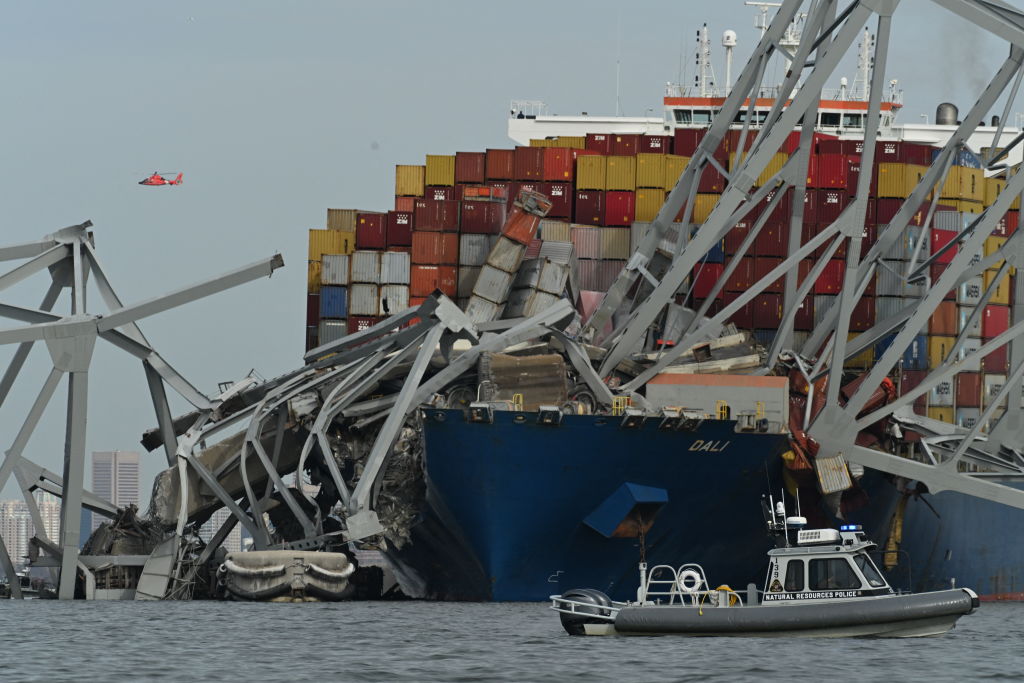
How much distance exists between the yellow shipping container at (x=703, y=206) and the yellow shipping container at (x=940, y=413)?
9.65 meters

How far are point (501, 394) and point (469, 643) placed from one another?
47.4ft

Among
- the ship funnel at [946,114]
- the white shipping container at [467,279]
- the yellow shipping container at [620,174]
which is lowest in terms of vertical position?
the white shipping container at [467,279]

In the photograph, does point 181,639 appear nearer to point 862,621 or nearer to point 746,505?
point 862,621

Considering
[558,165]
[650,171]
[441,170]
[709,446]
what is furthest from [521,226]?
[709,446]

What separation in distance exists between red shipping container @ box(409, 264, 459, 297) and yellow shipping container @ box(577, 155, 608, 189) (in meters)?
6.08

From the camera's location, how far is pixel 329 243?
216 feet

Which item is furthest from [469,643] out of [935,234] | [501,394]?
[935,234]

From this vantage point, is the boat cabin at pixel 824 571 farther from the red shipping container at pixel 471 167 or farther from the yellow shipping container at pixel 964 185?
the yellow shipping container at pixel 964 185

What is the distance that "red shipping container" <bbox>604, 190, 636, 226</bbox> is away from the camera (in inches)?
2459

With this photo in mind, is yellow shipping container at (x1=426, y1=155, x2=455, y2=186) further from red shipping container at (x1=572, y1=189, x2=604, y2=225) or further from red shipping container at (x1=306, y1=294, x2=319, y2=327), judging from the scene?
red shipping container at (x1=306, y1=294, x2=319, y2=327)

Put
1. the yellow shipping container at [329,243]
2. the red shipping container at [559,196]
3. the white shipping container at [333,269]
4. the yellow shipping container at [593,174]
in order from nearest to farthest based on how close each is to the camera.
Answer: the white shipping container at [333,269], the yellow shipping container at [593,174], the red shipping container at [559,196], the yellow shipping container at [329,243]

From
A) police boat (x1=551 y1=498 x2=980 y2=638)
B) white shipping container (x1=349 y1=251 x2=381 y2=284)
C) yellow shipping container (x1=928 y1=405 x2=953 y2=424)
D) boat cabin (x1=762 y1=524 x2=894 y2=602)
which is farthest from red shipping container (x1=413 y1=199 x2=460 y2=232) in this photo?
boat cabin (x1=762 y1=524 x2=894 y2=602)

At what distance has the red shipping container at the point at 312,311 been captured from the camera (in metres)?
64.2

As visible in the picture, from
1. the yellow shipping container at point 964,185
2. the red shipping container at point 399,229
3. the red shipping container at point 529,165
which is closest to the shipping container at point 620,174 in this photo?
the red shipping container at point 529,165
